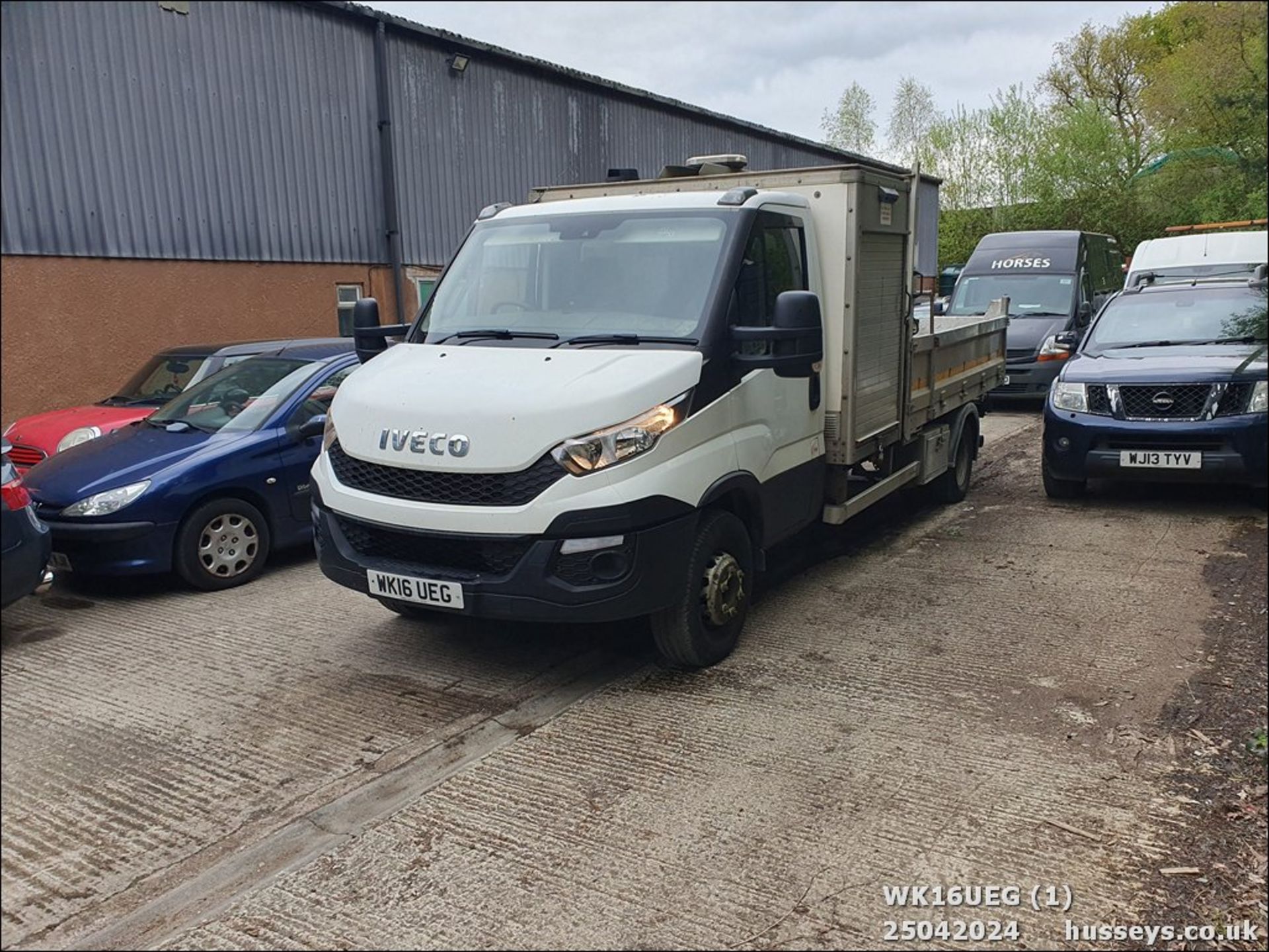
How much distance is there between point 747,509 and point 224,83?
145 inches

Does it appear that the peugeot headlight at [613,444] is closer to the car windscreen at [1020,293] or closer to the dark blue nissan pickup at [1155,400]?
the dark blue nissan pickup at [1155,400]

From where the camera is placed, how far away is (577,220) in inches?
213

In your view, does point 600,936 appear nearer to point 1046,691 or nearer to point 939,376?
point 1046,691

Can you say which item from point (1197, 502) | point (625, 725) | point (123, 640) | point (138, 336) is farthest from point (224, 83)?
point (1197, 502)

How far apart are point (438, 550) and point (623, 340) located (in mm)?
1351

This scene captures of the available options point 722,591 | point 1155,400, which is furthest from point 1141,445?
point 722,591

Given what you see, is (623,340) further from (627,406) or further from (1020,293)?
(1020,293)

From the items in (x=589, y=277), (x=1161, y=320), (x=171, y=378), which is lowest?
(x=171, y=378)

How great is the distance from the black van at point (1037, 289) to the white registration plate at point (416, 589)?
11560 mm

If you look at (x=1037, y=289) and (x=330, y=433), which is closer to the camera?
(x=330, y=433)

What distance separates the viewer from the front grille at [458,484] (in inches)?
166

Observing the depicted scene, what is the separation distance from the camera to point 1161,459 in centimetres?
745

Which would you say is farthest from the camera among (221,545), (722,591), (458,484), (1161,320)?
(1161,320)

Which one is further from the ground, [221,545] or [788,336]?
[788,336]
